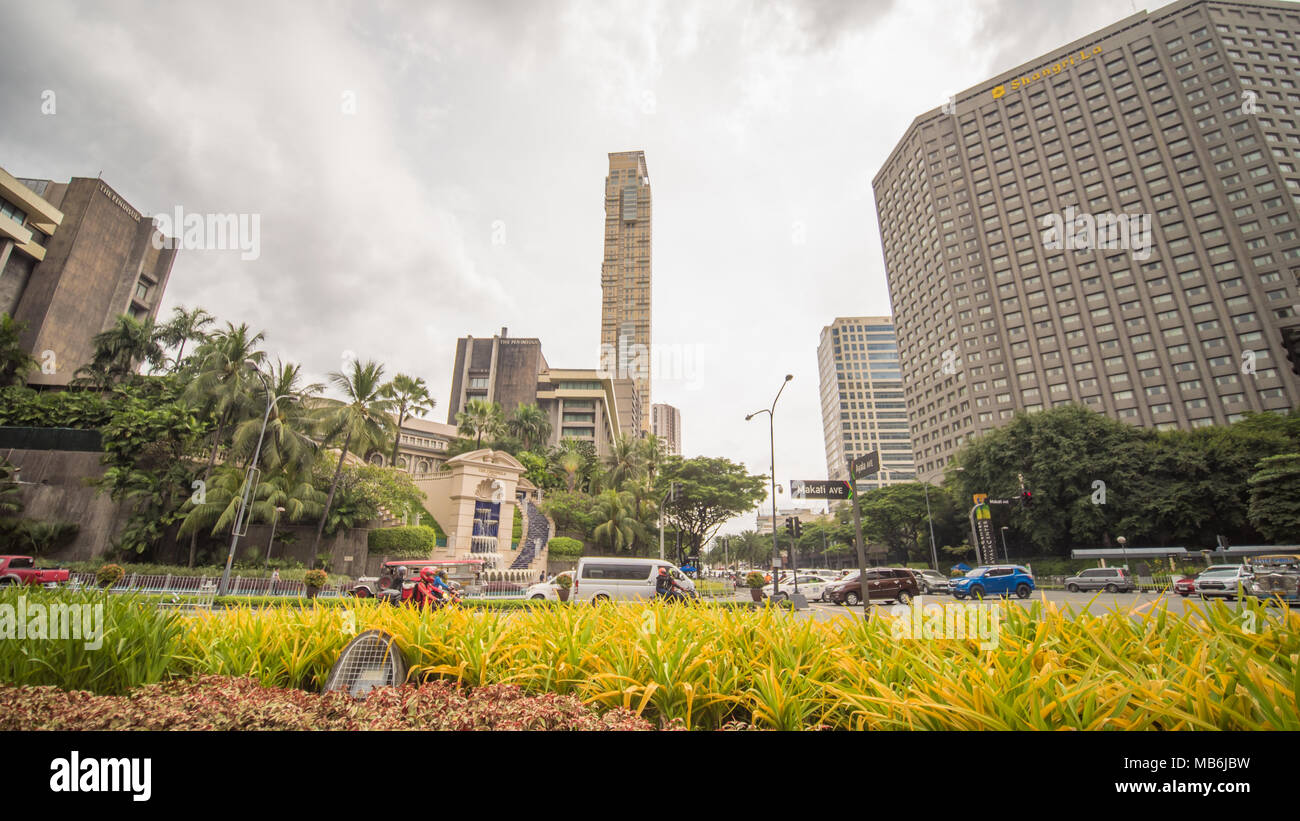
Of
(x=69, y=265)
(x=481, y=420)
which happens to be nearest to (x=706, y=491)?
(x=481, y=420)

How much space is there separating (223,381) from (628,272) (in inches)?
3820

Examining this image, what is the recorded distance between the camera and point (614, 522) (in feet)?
134

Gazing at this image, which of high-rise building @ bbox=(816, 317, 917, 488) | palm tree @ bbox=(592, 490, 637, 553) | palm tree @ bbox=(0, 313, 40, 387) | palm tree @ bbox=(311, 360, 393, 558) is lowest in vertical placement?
palm tree @ bbox=(592, 490, 637, 553)

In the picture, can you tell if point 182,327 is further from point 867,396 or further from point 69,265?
point 867,396

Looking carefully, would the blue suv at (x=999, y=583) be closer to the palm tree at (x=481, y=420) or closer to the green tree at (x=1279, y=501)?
the green tree at (x=1279, y=501)

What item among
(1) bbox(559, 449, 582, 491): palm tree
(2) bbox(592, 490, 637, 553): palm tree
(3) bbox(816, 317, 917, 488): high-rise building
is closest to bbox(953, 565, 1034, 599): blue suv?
(2) bbox(592, 490, 637, 553): palm tree

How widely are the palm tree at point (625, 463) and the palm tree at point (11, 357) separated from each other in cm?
4043

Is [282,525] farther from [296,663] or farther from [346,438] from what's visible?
[296,663]

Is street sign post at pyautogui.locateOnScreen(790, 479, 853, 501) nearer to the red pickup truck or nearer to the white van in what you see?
the white van

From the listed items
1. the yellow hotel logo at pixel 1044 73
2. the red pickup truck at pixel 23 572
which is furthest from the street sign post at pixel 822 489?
the yellow hotel logo at pixel 1044 73

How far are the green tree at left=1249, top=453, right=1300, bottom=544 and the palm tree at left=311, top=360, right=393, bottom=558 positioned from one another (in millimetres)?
50802

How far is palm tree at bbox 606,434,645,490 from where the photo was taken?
47.8 metres

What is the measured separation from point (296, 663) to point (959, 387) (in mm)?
92387
